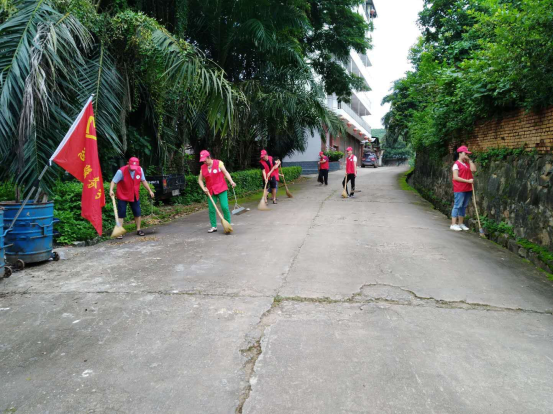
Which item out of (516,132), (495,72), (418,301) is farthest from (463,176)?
(418,301)

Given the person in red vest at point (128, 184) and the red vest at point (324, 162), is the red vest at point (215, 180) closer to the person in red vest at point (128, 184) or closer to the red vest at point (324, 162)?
the person in red vest at point (128, 184)

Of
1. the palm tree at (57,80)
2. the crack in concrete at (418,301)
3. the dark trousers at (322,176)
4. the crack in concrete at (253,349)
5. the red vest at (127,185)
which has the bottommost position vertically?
the crack in concrete at (418,301)

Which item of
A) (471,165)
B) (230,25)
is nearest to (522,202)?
(471,165)

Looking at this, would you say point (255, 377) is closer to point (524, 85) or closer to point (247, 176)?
point (524, 85)

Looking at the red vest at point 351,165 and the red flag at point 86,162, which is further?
the red vest at point 351,165

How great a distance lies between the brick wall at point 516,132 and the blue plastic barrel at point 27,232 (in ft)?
24.8

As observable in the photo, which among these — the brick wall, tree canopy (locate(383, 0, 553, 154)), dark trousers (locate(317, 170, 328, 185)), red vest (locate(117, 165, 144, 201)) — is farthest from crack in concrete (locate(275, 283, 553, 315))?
dark trousers (locate(317, 170, 328, 185))

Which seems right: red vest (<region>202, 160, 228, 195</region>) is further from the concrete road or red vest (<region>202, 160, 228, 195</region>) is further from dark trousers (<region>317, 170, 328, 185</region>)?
dark trousers (<region>317, 170, 328, 185</region>)

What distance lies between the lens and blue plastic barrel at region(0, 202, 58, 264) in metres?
5.59

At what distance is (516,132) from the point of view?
7512mm

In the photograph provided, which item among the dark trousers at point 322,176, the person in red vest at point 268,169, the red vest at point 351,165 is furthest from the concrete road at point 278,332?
the dark trousers at point 322,176

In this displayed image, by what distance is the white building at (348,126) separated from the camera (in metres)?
30.4

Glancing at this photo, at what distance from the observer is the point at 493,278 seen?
17.5ft

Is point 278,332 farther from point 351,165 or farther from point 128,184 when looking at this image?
point 351,165
